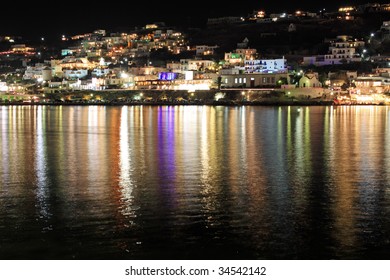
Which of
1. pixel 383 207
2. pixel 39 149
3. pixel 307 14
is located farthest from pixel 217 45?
pixel 383 207

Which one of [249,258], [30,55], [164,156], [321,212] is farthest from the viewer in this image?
[30,55]

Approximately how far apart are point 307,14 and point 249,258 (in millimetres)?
75392

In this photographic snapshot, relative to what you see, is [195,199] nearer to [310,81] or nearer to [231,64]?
[310,81]

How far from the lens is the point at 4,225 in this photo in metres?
9.92

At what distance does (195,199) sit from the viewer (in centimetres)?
1193

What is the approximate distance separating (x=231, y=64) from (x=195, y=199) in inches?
1963

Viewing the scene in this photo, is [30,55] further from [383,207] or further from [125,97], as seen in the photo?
[383,207]

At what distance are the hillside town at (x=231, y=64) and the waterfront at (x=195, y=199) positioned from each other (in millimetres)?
32837

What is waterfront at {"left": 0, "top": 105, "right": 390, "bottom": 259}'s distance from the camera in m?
8.89

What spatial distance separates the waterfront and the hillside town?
32.8 meters

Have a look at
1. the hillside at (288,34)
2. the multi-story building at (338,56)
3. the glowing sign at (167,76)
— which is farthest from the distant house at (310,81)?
the glowing sign at (167,76)

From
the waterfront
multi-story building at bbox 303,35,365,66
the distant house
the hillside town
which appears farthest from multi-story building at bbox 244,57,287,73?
the waterfront

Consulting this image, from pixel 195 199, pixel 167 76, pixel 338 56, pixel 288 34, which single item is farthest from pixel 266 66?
pixel 195 199

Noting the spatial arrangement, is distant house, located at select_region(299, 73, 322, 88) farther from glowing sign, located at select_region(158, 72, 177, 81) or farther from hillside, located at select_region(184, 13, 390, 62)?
glowing sign, located at select_region(158, 72, 177, 81)
